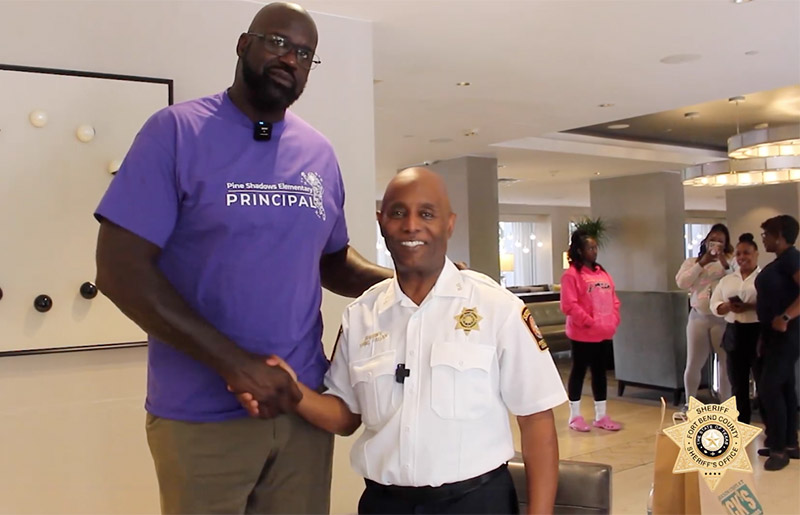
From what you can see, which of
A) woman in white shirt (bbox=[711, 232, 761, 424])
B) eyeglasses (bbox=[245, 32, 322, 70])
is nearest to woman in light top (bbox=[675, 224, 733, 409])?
woman in white shirt (bbox=[711, 232, 761, 424])

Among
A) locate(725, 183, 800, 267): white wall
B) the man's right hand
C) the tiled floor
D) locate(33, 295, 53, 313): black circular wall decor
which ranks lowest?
the tiled floor

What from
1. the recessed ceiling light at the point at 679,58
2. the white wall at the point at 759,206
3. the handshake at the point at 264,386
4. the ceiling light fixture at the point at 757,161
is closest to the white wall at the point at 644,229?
the white wall at the point at 759,206

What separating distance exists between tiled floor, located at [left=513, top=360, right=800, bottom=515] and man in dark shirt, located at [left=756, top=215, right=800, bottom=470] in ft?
0.46

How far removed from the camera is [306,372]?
4.62 feet

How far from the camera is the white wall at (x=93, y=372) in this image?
240 centimetres

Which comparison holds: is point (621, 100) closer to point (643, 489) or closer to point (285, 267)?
point (643, 489)

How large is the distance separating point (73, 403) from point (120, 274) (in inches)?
61.9

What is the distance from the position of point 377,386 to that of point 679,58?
11.3 feet

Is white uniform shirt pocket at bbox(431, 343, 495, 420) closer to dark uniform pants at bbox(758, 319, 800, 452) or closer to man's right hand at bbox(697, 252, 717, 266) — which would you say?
dark uniform pants at bbox(758, 319, 800, 452)

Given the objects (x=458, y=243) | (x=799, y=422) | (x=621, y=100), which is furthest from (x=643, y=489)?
(x=458, y=243)

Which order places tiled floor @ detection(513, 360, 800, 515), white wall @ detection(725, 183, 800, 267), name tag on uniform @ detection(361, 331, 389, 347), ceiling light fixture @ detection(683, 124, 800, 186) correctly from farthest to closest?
white wall @ detection(725, 183, 800, 267) < ceiling light fixture @ detection(683, 124, 800, 186) < tiled floor @ detection(513, 360, 800, 515) < name tag on uniform @ detection(361, 331, 389, 347)

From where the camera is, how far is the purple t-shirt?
122cm

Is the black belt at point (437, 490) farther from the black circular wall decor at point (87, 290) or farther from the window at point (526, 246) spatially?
the window at point (526, 246)

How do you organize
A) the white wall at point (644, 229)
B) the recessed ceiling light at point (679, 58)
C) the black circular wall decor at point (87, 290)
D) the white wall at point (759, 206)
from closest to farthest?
the black circular wall decor at point (87, 290)
the recessed ceiling light at point (679, 58)
the white wall at point (759, 206)
the white wall at point (644, 229)
